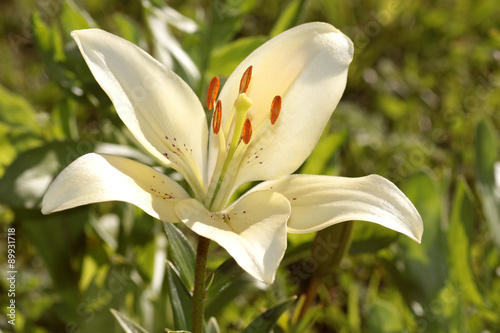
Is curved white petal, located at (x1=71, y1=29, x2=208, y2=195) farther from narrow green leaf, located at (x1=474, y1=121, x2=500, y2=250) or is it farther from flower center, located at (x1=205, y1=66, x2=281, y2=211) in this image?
narrow green leaf, located at (x1=474, y1=121, x2=500, y2=250)

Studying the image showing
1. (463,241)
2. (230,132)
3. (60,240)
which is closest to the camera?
(230,132)

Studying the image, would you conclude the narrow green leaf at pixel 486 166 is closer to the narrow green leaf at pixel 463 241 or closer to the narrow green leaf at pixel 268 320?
the narrow green leaf at pixel 463 241

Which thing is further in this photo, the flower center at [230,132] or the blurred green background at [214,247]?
the blurred green background at [214,247]

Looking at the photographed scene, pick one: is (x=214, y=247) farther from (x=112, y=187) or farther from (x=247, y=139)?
(x=112, y=187)

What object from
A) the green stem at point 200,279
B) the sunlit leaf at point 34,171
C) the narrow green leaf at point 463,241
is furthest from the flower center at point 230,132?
the narrow green leaf at point 463,241

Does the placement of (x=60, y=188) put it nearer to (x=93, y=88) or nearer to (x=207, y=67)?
(x=93, y=88)

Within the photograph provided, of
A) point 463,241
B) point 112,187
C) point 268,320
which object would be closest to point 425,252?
point 463,241
